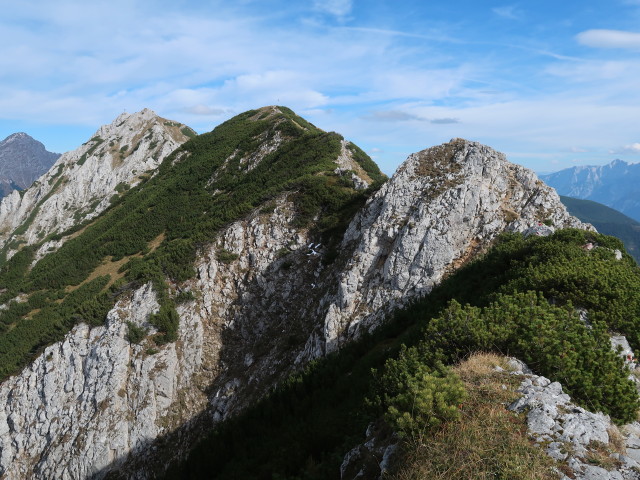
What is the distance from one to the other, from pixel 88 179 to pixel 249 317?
296 feet

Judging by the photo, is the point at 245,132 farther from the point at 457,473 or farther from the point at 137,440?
the point at 457,473

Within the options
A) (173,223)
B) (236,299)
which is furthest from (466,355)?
(173,223)

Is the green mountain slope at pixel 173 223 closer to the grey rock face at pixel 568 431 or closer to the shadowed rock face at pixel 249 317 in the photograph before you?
the shadowed rock face at pixel 249 317

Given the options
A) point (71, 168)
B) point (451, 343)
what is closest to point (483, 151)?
point (451, 343)

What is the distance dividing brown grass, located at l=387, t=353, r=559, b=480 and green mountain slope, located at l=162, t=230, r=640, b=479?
0.14 metres

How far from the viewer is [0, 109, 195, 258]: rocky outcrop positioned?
88688mm

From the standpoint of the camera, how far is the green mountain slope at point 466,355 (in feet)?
24.2

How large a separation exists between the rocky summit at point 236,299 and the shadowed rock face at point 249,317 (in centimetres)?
11

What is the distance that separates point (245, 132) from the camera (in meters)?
65.8

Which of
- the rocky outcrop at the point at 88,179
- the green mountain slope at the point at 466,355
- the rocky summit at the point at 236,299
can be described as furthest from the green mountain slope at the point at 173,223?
the rocky outcrop at the point at 88,179

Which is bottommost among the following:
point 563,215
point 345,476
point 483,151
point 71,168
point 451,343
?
point 345,476

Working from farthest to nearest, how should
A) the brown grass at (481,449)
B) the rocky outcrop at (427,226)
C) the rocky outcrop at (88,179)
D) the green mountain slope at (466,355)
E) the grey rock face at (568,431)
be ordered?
the rocky outcrop at (88,179) → the rocky outcrop at (427,226) → the green mountain slope at (466,355) → the grey rock face at (568,431) → the brown grass at (481,449)

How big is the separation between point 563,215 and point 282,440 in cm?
2278

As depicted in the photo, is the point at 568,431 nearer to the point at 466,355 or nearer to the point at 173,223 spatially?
the point at 466,355
